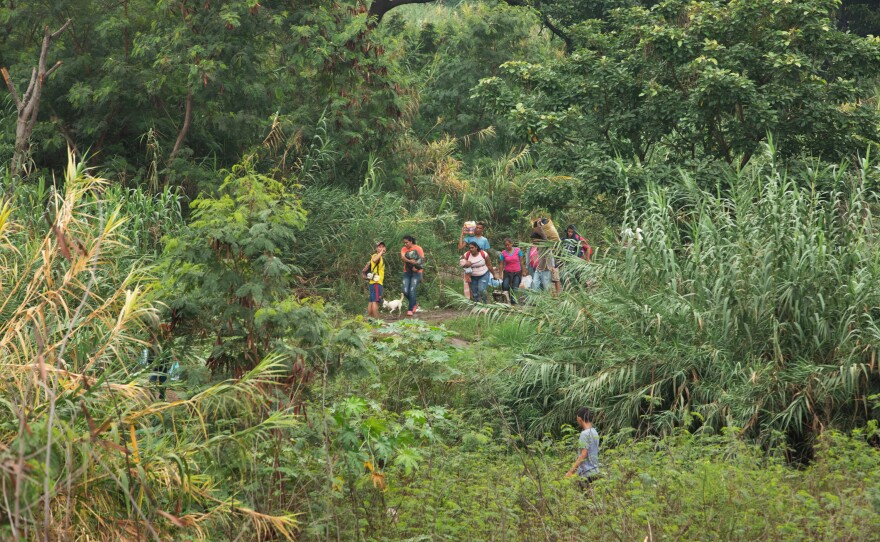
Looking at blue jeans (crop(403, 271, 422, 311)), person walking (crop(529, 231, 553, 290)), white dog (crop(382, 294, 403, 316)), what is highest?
person walking (crop(529, 231, 553, 290))

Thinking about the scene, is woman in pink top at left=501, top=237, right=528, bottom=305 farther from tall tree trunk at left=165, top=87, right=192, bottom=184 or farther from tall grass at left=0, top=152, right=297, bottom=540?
tall grass at left=0, top=152, right=297, bottom=540

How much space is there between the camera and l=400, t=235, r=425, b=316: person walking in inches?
622

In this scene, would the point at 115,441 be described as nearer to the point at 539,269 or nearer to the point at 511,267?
the point at 539,269

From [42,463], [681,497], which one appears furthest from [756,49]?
[42,463]

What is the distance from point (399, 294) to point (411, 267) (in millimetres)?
1603

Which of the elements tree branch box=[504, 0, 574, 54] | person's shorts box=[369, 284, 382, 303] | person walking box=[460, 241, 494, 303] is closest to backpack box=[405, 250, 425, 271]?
person's shorts box=[369, 284, 382, 303]

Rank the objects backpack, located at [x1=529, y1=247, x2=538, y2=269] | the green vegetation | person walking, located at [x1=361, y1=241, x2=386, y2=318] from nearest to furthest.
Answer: the green vegetation → person walking, located at [x1=361, y1=241, x2=386, y2=318] → backpack, located at [x1=529, y1=247, x2=538, y2=269]

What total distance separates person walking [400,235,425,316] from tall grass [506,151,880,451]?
4.54 metres

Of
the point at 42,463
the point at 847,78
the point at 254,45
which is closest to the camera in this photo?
the point at 42,463

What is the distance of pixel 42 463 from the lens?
440cm

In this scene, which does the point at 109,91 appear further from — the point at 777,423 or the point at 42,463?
the point at 42,463

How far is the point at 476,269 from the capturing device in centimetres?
1630

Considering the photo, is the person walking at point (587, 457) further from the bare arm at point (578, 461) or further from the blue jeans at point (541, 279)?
the blue jeans at point (541, 279)

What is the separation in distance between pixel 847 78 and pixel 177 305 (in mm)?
9936
